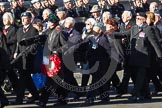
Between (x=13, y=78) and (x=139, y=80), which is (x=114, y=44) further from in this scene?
(x=13, y=78)

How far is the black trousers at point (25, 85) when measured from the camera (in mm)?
10430

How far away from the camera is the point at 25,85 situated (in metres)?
10.5

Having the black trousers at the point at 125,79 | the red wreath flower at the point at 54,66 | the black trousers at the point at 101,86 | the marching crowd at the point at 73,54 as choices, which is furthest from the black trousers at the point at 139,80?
the red wreath flower at the point at 54,66

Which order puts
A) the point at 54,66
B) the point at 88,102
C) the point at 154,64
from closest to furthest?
the point at 54,66 → the point at 88,102 → the point at 154,64

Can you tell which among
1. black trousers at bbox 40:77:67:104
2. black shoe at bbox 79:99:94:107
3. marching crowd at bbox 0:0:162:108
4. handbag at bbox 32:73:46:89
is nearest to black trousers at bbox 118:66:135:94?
marching crowd at bbox 0:0:162:108

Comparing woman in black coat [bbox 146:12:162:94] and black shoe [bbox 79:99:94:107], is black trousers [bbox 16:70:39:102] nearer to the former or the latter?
black shoe [bbox 79:99:94:107]

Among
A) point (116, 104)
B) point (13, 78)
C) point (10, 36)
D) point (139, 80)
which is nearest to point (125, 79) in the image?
point (139, 80)

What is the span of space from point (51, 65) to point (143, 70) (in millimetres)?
1824

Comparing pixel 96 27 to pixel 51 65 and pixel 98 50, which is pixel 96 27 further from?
pixel 51 65

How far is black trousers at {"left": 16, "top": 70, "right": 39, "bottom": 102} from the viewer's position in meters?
10.4

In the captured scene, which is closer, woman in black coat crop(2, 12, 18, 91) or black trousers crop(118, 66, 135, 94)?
woman in black coat crop(2, 12, 18, 91)

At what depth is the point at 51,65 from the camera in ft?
33.2

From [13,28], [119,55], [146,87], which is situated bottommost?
[146,87]

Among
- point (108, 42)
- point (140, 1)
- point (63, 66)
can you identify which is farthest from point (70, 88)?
point (140, 1)
